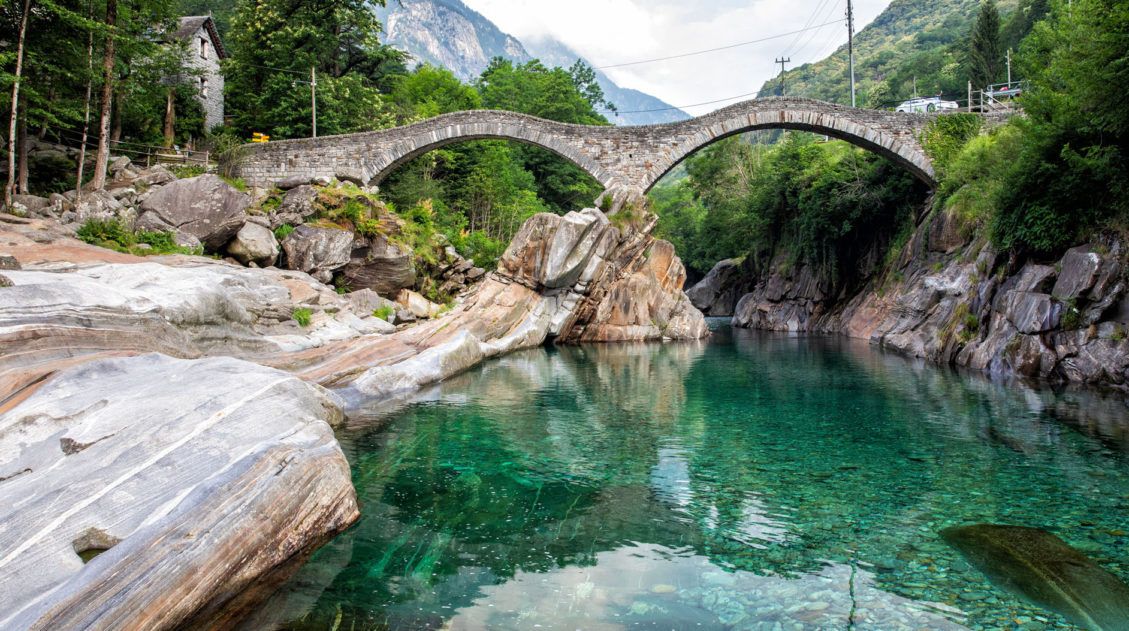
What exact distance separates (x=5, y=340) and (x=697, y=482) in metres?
6.84

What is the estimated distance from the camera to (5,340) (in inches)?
252

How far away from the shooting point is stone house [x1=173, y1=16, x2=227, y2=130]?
33.8 metres

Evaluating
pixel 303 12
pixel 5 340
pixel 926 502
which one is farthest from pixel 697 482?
pixel 303 12

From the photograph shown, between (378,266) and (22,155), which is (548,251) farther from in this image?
(22,155)

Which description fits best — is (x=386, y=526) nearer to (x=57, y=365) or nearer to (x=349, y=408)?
(x=57, y=365)

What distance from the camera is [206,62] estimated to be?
34906 millimetres

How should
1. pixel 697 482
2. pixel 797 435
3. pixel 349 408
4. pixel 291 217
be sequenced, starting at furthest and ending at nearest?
pixel 291 217, pixel 349 408, pixel 797 435, pixel 697 482

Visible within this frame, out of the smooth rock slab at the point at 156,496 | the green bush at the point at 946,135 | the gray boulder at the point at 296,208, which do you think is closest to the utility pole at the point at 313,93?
the gray boulder at the point at 296,208

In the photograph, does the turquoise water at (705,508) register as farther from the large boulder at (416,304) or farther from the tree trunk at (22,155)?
the tree trunk at (22,155)

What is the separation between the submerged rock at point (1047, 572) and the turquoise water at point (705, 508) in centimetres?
13

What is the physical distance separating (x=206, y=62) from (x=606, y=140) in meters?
21.1

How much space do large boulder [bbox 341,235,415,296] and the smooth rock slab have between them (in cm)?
1787

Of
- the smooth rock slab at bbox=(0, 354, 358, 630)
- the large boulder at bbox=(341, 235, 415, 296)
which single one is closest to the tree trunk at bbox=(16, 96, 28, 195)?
the large boulder at bbox=(341, 235, 415, 296)

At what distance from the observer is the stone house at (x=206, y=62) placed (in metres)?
33.8
